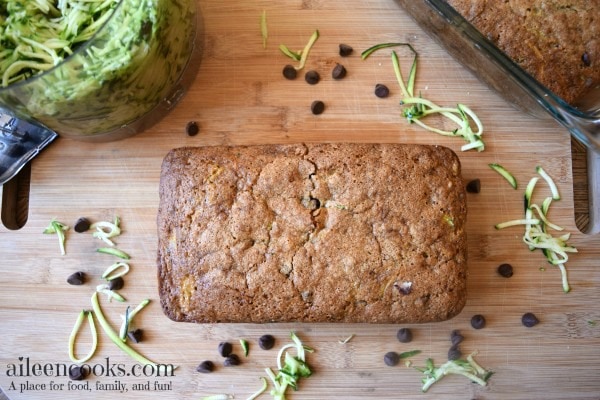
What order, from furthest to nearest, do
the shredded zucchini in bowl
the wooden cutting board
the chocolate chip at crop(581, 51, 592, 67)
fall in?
the wooden cutting board
the chocolate chip at crop(581, 51, 592, 67)
the shredded zucchini in bowl

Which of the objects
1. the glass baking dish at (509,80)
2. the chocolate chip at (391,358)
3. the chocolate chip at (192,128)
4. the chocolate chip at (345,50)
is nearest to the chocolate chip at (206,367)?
the chocolate chip at (391,358)

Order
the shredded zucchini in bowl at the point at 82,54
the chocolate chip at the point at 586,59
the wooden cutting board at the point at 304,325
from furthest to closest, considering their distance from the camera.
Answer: the wooden cutting board at the point at 304,325, the chocolate chip at the point at 586,59, the shredded zucchini in bowl at the point at 82,54

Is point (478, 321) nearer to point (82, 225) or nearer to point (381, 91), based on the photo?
point (381, 91)

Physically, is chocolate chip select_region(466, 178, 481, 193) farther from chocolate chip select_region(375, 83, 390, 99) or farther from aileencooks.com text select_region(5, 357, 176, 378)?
aileencooks.com text select_region(5, 357, 176, 378)

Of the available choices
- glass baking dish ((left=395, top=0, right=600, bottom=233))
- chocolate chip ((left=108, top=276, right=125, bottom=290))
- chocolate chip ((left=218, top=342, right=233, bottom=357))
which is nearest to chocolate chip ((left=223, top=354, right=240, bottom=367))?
chocolate chip ((left=218, top=342, right=233, bottom=357))

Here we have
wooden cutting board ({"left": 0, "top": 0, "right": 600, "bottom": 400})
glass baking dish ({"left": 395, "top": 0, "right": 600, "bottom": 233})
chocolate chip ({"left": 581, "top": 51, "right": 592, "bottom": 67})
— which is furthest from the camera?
wooden cutting board ({"left": 0, "top": 0, "right": 600, "bottom": 400})

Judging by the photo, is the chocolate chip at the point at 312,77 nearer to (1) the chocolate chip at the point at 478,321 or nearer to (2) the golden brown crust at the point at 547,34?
(2) the golden brown crust at the point at 547,34
